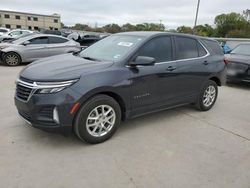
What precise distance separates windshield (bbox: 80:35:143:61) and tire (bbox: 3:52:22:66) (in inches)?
260

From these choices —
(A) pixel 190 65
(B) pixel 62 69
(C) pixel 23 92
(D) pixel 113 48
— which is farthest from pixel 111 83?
(A) pixel 190 65

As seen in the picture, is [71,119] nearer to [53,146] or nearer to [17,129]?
[53,146]

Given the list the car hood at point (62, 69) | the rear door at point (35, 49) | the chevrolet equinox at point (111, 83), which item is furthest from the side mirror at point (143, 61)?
the rear door at point (35, 49)

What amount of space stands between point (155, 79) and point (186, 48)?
1132mm

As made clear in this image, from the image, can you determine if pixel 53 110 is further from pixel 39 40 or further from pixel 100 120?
pixel 39 40

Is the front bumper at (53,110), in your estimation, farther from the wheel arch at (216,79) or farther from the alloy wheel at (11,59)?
the alloy wheel at (11,59)

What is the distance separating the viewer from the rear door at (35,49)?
9.49 meters

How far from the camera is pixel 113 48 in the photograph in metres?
3.79

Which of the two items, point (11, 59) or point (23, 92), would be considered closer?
point (23, 92)

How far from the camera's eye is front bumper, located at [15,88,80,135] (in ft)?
9.19

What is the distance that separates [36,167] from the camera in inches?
105

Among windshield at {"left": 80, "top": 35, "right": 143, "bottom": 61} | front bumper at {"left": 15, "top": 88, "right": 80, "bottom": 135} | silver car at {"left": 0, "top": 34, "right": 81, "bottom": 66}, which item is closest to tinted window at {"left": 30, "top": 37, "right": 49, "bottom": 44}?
silver car at {"left": 0, "top": 34, "right": 81, "bottom": 66}

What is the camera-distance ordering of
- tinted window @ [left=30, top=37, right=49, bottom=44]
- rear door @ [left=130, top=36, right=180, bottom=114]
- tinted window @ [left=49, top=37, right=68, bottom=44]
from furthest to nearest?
tinted window @ [left=49, top=37, right=68, bottom=44], tinted window @ [left=30, top=37, right=49, bottom=44], rear door @ [left=130, top=36, right=180, bottom=114]

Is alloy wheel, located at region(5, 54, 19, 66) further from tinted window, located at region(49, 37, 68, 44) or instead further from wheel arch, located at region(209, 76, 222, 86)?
wheel arch, located at region(209, 76, 222, 86)
